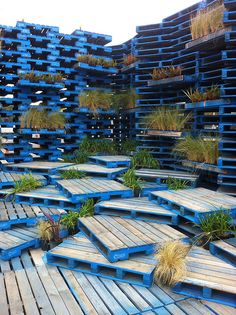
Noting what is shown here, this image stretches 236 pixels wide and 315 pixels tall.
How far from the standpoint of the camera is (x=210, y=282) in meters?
3.54

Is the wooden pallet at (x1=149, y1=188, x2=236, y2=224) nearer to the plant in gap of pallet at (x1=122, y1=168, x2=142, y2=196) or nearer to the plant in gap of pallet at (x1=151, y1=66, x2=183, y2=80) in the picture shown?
the plant in gap of pallet at (x1=122, y1=168, x2=142, y2=196)

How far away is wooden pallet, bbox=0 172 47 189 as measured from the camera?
6.82 meters

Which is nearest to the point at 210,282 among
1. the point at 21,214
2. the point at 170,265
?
the point at 170,265

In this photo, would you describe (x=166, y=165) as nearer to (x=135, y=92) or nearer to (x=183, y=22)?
(x=135, y=92)

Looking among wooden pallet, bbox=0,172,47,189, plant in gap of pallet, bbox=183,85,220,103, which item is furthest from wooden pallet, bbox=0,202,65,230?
plant in gap of pallet, bbox=183,85,220,103

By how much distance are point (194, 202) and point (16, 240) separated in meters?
2.95

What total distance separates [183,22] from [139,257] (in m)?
6.42

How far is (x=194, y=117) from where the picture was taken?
762cm

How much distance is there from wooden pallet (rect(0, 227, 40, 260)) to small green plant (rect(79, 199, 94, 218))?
84cm

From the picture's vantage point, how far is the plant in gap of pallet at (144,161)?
8.04 metres

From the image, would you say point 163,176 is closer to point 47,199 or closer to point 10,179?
point 47,199

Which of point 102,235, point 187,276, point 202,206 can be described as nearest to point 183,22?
point 202,206

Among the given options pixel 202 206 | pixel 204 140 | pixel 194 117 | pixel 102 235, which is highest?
pixel 194 117

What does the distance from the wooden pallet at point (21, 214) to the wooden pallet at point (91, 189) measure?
1.39ft
